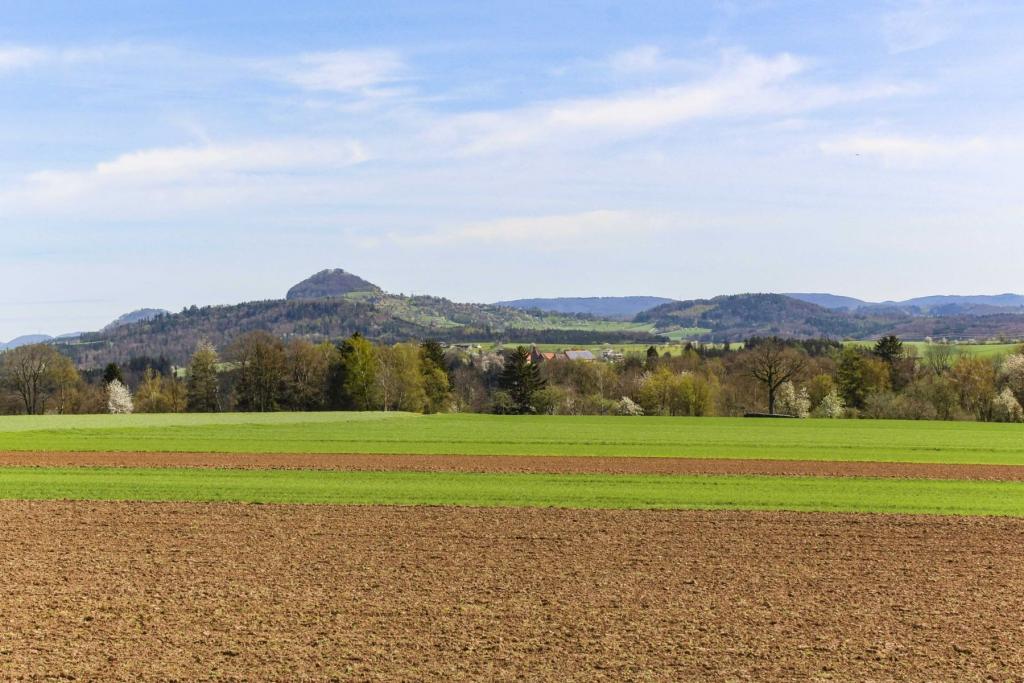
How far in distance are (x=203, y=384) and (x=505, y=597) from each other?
315 feet

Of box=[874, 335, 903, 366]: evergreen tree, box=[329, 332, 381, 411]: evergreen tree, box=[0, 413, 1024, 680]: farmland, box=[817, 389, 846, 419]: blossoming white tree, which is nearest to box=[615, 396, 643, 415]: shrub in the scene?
box=[817, 389, 846, 419]: blossoming white tree

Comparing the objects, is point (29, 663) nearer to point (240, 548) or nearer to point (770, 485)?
point (240, 548)

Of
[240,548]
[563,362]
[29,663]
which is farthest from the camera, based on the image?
[563,362]

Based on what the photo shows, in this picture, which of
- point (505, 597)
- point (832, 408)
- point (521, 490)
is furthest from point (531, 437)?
point (832, 408)

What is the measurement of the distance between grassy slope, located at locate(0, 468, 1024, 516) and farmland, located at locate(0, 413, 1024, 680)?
0.21 meters

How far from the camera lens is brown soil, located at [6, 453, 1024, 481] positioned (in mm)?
37125

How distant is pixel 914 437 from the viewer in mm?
56469

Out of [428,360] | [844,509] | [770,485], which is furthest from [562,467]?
[428,360]

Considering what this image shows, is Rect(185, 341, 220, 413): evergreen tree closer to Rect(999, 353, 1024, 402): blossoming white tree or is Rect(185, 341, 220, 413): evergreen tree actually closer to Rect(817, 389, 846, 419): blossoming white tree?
Rect(817, 389, 846, 419): blossoming white tree

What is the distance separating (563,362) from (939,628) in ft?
447

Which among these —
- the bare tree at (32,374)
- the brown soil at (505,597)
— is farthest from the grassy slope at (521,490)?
the bare tree at (32,374)

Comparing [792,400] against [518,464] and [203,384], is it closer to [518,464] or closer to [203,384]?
[203,384]

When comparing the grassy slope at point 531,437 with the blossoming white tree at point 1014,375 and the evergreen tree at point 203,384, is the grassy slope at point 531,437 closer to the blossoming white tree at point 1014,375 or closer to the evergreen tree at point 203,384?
the evergreen tree at point 203,384

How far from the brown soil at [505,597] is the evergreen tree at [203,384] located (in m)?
83.9
